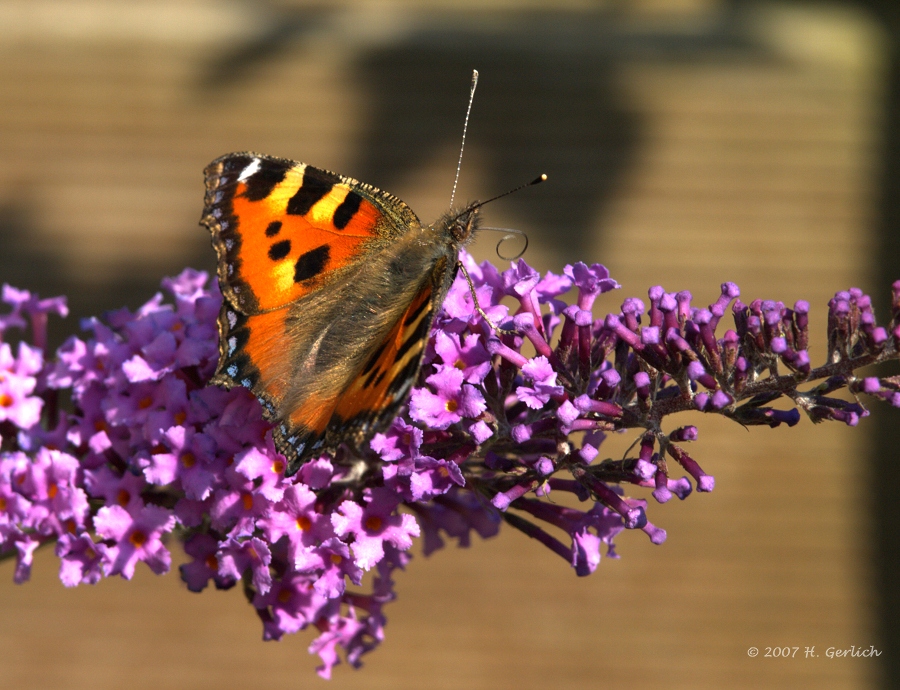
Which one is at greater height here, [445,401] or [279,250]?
[279,250]

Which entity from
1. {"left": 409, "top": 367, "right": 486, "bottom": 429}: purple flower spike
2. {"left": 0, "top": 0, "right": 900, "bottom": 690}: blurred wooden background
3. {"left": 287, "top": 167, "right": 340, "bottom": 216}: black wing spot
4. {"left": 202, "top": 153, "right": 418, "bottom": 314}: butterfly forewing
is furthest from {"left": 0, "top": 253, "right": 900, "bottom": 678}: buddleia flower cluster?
{"left": 0, "top": 0, "right": 900, "bottom": 690}: blurred wooden background

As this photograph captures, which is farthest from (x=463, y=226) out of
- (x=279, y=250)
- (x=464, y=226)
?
(x=279, y=250)

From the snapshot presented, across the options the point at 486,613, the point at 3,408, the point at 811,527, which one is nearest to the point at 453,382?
the point at 3,408

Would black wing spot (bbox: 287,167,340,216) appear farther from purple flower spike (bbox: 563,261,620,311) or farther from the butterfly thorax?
purple flower spike (bbox: 563,261,620,311)

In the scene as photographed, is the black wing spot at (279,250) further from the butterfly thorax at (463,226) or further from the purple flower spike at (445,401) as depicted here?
the purple flower spike at (445,401)

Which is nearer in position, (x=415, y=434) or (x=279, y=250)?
(x=415, y=434)

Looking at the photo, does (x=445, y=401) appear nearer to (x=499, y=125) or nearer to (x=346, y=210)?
(x=346, y=210)

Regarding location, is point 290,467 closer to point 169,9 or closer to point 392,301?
point 392,301
